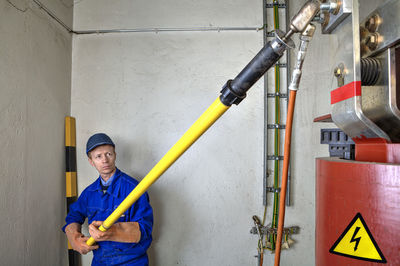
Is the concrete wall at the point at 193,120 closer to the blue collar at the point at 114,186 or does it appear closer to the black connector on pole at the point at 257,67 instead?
the blue collar at the point at 114,186

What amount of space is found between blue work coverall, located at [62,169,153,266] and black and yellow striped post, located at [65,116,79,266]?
28cm

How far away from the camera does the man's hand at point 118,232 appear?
3.66 ft

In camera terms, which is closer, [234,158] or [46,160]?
[46,160]

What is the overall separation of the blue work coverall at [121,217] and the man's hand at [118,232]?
42mm

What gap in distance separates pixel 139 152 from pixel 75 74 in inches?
29.7

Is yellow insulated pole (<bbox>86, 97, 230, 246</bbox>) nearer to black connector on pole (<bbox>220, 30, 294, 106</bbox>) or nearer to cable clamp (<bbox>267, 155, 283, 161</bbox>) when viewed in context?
black connector on pole (<bbox>220, 30, 294, 106</bbox>)

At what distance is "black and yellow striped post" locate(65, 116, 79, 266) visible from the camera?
1718mm

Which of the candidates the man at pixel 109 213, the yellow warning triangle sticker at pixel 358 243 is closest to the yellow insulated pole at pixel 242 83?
the yellow warning triangle sticker at pixel 358 243

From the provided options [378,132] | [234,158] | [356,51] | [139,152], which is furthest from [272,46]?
[139,152]

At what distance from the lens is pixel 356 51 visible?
1.92 ft

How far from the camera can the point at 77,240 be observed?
1311 mm

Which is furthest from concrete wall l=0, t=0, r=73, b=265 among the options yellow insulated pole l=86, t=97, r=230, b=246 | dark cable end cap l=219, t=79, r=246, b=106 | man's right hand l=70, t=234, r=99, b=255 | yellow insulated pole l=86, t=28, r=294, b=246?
dark cable end cap l=219, t=79, r=246, b=106

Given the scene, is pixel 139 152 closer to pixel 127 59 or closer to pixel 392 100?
pixel 127 59

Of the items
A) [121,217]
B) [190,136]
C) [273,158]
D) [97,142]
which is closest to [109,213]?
[121,217]
